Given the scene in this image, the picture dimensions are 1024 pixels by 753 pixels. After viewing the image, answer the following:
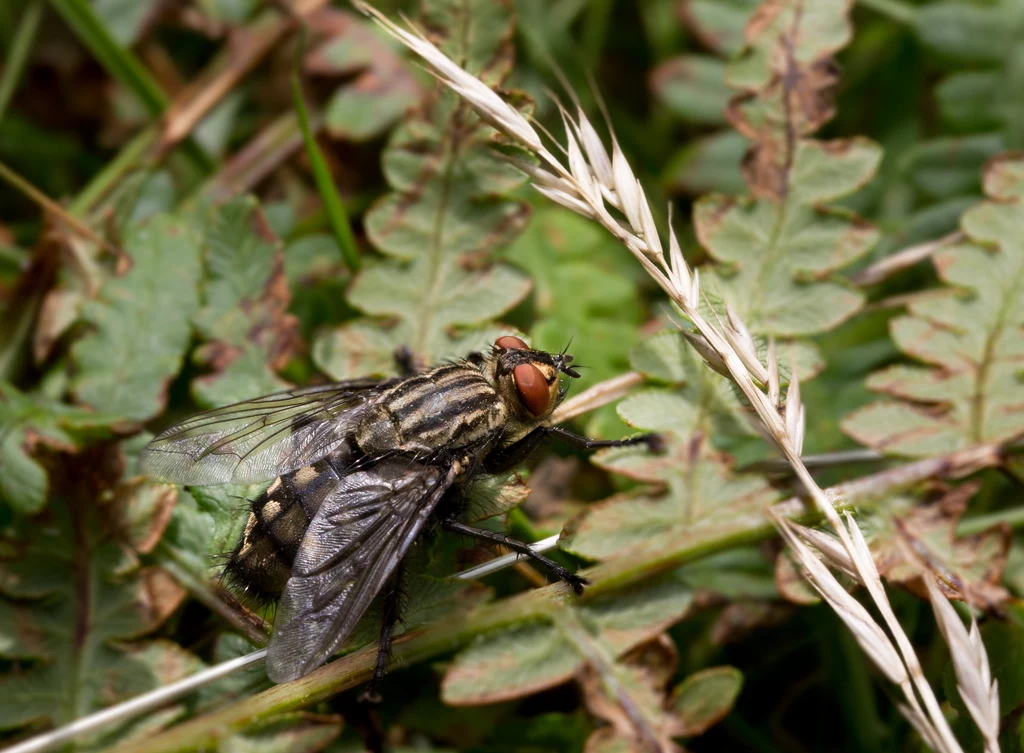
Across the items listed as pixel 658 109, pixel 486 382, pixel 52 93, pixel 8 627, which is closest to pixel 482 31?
pixel 486 382

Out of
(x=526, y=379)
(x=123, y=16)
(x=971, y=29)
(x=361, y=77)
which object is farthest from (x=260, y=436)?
(x=971, y=29)

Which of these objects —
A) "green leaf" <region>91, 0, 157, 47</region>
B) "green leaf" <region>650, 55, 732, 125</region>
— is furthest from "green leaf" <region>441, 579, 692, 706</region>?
"green leaf" <region>91, 0, 157, 47</region>

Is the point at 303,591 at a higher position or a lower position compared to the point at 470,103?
lower

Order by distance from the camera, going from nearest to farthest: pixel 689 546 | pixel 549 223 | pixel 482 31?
pixel 689 546 < pixel 482 31 < pixel 549 223

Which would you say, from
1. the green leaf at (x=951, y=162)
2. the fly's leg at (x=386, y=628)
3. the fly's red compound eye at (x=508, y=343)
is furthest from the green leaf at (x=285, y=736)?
the green leaf at (x=951, y=162)

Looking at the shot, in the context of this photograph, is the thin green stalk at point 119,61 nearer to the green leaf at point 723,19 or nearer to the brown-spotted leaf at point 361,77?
the brown-spotted leaf at point 361,77

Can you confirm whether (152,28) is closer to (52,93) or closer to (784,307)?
(52,93)

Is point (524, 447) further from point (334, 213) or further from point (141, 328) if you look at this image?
point (141, 328)
